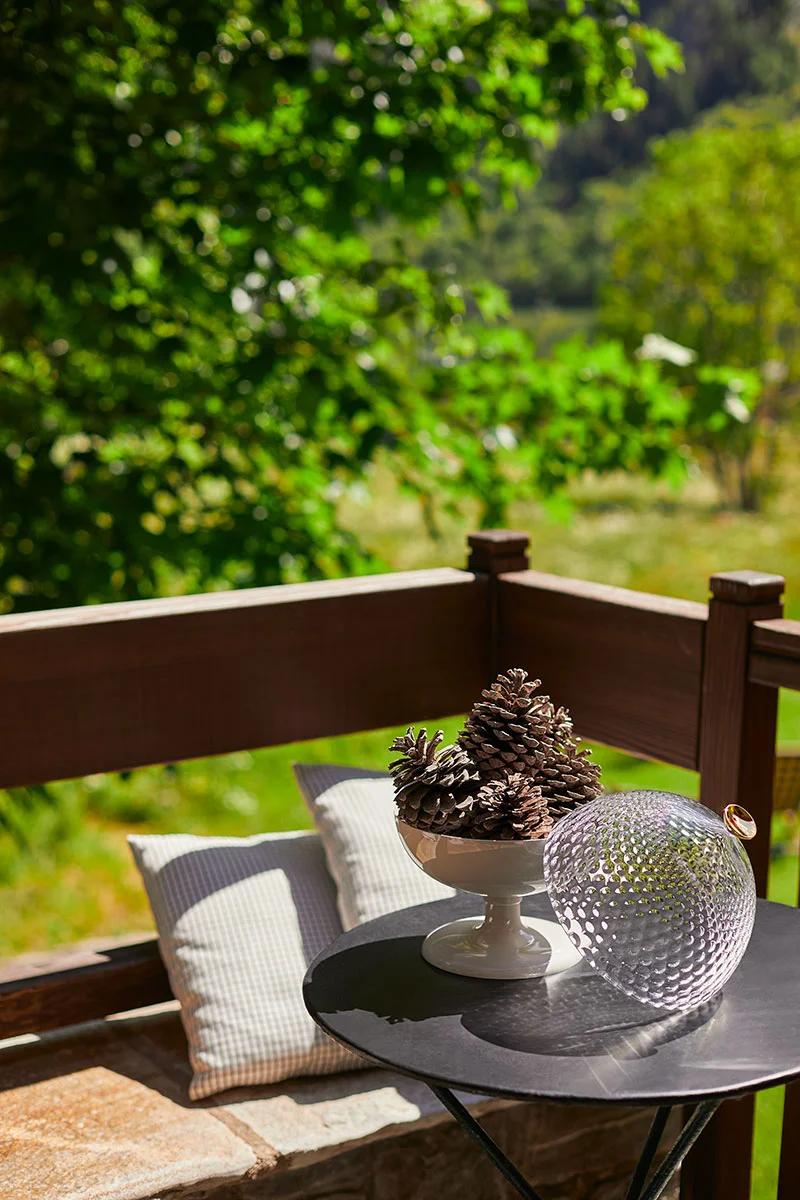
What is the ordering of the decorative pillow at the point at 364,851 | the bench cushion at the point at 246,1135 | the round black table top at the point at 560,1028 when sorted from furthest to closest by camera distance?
1. the decorative pillow at the point at 364,851
2. the bench cushion at the point at 246,1135
3. the round black table top at the point at 560,1028

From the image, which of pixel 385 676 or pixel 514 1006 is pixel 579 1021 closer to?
pixel 514 1006

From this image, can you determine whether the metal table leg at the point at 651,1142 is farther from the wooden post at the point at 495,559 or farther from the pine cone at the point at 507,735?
the wooden post at the point at 495,559

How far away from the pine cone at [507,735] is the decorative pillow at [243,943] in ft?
2.03

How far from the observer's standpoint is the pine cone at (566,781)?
1.19 metres

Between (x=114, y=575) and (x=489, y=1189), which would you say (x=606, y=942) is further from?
(x=114, y=575)

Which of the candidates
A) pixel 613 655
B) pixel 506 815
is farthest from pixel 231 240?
pixel 506 815

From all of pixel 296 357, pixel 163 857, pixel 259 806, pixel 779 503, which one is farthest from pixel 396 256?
pixel 779 503

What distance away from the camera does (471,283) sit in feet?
10.5

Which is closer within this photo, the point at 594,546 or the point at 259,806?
the point at 259,806

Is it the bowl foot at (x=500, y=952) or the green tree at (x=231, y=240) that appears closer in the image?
the bowl foot at (x=500, y=952)

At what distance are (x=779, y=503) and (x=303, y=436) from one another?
1255 cm

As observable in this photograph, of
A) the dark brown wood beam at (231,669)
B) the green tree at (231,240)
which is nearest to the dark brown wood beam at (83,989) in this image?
the dark brown wood beam at (231,669)

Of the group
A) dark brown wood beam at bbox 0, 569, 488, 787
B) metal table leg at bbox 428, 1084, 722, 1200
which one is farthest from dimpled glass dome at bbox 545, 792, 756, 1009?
dark brown wood beam at bbox 0, 569, 488, 787

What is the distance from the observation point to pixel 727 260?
1416 centimetres
